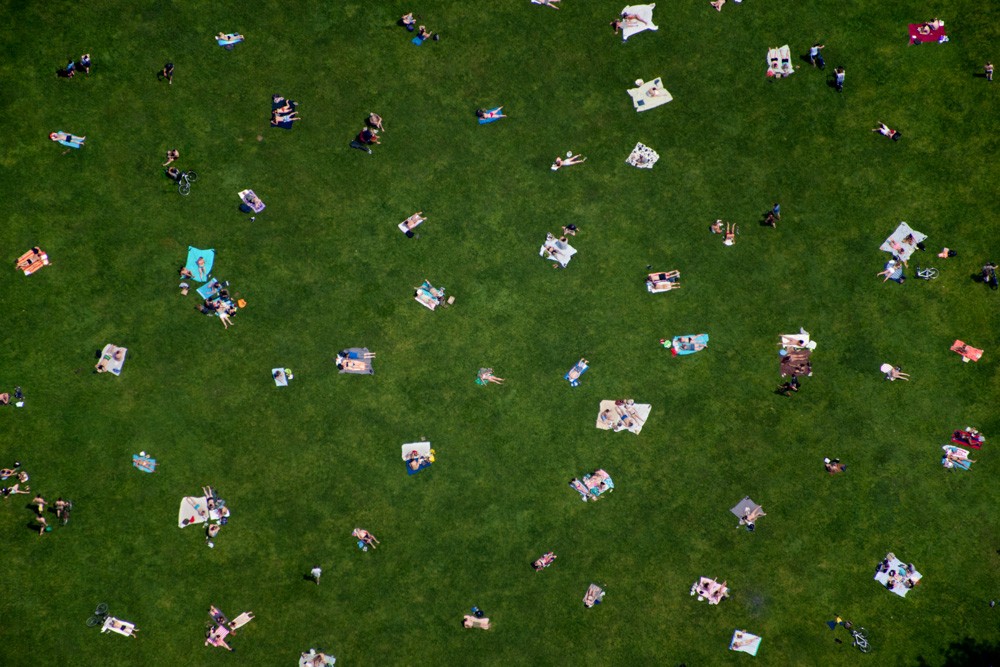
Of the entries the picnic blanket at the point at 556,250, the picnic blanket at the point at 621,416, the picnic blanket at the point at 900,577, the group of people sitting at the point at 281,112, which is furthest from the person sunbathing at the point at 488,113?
the picnic blanket at the point at 900,577

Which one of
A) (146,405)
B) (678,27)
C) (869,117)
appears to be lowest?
(146,405)

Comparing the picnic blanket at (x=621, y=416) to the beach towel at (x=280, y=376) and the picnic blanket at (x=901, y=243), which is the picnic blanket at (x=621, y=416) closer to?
the picnic blanket at (x=901, y=243)

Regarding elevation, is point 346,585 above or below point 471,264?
below

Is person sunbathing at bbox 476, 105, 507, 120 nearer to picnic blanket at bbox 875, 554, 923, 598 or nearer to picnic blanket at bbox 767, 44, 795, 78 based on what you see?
picnic blanket at bbox 767, 44, 795, 78

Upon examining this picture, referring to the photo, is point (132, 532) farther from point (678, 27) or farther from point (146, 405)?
point (678, 27)

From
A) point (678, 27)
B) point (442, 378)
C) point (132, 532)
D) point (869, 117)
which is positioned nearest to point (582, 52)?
point (678, 27)

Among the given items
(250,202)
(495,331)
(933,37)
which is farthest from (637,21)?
(250,202)

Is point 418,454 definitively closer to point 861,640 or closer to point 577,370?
point 577,370
